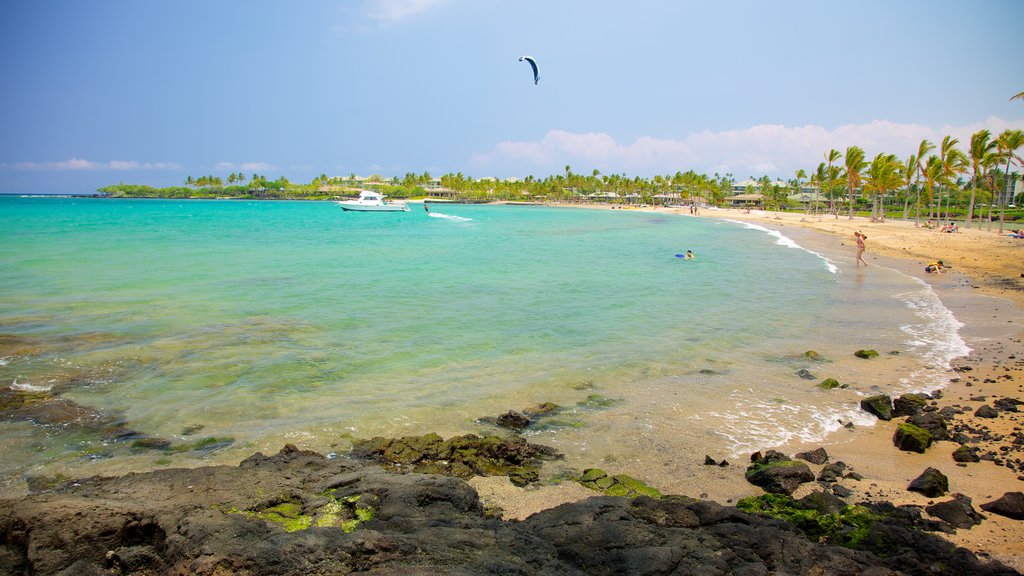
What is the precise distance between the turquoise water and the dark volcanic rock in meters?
2.43

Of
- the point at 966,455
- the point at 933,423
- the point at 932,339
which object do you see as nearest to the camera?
the point at 966,455

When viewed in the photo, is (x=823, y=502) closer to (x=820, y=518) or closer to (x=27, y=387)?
(x=820, y=518)

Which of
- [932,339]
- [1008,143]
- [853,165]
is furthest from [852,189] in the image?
[932,339]

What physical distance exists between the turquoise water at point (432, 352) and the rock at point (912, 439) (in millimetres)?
1001

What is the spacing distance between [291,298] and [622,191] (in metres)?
166

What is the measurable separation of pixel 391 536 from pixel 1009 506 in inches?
219

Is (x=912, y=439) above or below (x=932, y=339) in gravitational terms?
above

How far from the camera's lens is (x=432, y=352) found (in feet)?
39.1

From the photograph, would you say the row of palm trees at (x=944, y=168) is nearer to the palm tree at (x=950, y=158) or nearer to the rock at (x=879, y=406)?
the palm tree at (x=950, y=158)

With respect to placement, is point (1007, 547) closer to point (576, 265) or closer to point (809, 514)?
point (809, 514)

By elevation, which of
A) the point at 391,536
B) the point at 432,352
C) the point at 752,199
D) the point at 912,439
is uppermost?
the point at 752,199

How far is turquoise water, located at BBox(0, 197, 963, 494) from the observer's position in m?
7.79

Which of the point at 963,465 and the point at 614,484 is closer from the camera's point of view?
the point at 614,484

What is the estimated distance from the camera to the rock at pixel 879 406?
8.10 metres
